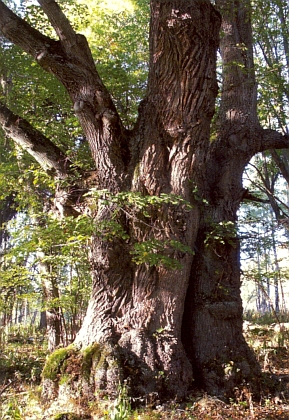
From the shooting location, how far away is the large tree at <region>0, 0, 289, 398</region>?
16.7 ft

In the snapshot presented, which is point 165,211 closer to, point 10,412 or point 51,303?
point 10,412

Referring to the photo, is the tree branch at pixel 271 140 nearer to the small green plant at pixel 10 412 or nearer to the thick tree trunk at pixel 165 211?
the thick tree trunk at pixel 165 211

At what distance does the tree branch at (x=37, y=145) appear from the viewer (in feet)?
19.1

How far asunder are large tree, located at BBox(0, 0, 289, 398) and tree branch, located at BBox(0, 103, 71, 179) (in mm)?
15

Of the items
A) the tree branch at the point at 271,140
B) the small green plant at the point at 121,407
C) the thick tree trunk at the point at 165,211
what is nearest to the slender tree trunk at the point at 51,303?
the thick tree trunk at the point at 165,211

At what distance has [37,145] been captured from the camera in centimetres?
592

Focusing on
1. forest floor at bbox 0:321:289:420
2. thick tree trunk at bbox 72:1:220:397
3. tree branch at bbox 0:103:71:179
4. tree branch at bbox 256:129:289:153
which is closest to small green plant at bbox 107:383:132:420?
forest floor at bbox 0:321:289:420

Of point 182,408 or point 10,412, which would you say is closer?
point 10,412

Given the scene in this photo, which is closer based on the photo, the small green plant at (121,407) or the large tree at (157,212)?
the small green plant at (121,407)

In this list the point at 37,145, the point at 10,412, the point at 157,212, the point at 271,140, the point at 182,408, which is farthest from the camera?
the point at 271,140

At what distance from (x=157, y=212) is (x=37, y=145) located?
211cm

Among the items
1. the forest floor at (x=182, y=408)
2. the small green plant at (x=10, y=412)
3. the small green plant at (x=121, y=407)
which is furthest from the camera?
the forest floor at (x=182, y=408)

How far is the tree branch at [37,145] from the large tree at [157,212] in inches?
0.6

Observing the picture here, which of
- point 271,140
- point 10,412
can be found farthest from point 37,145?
point 271,140
